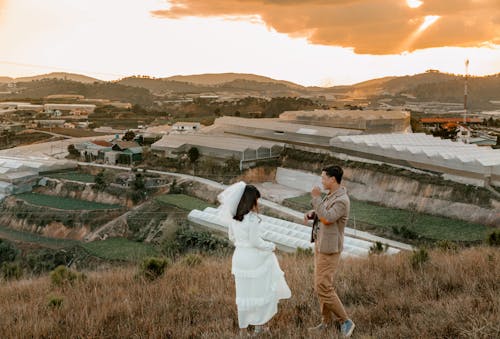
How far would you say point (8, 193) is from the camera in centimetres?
2706

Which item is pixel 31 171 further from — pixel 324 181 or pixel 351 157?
pixel 324 181

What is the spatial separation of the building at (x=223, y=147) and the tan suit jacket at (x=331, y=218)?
79.8ft

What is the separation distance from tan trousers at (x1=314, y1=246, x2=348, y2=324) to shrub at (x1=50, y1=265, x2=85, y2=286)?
9.98 feet

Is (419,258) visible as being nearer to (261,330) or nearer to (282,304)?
(282,304)

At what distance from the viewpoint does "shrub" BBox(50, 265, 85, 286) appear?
533 centimetres

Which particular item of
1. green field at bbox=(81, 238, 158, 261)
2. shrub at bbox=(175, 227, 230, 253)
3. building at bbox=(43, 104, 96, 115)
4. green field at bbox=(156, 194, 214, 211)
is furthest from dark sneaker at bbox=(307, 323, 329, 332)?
building at bbox=(43, 104, 96, 115)

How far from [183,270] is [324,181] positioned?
255 centimetres

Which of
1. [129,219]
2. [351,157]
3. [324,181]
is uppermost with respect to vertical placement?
[324,181]

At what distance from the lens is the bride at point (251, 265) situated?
3439mm

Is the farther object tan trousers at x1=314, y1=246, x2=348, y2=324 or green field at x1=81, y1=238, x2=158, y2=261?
green field at x1=81, y1=238, x2=158, y2=261

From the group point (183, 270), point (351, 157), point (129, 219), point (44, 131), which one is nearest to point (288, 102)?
point (44, 131)

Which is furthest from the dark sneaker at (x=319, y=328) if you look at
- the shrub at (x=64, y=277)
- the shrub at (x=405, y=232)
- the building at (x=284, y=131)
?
the building at (x=284, y=131)

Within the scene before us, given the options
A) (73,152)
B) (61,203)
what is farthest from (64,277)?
(73,152)

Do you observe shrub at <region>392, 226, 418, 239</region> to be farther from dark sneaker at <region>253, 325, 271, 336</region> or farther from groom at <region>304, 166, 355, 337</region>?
dark sneaker at <region>253, 325, 271, 336</region>
